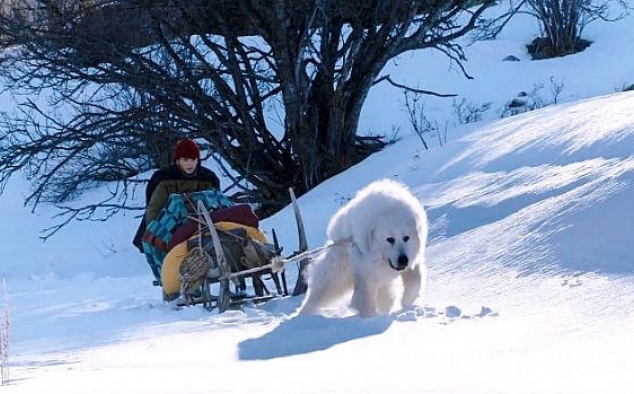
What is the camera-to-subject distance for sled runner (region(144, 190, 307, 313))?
303 inches

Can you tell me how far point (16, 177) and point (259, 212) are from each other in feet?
30.2

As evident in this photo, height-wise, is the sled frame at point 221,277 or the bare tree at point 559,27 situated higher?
the bare tree at point 559,27

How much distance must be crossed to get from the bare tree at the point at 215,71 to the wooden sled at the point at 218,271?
640cm

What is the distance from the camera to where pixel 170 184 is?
8.74m

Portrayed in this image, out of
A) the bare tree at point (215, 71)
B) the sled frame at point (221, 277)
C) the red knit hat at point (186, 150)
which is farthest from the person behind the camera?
the bare tree at point (215, 71)

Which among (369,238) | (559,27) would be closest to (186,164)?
(369,238)

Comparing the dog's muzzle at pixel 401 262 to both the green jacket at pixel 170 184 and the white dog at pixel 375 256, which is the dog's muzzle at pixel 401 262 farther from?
the green jacket at pixel 170 184

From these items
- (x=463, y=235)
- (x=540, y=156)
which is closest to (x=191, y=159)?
(x=463, y=235)

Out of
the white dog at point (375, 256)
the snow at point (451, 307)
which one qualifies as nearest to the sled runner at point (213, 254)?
the snow at point (451, 307)

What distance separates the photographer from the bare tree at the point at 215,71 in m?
13.9

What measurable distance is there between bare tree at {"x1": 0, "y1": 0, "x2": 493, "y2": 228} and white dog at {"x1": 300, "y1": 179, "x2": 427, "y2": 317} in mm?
7493

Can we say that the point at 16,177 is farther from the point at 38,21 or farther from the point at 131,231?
the point at 38,21

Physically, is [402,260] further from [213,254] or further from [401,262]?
[213,254]

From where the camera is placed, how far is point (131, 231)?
18.5m
